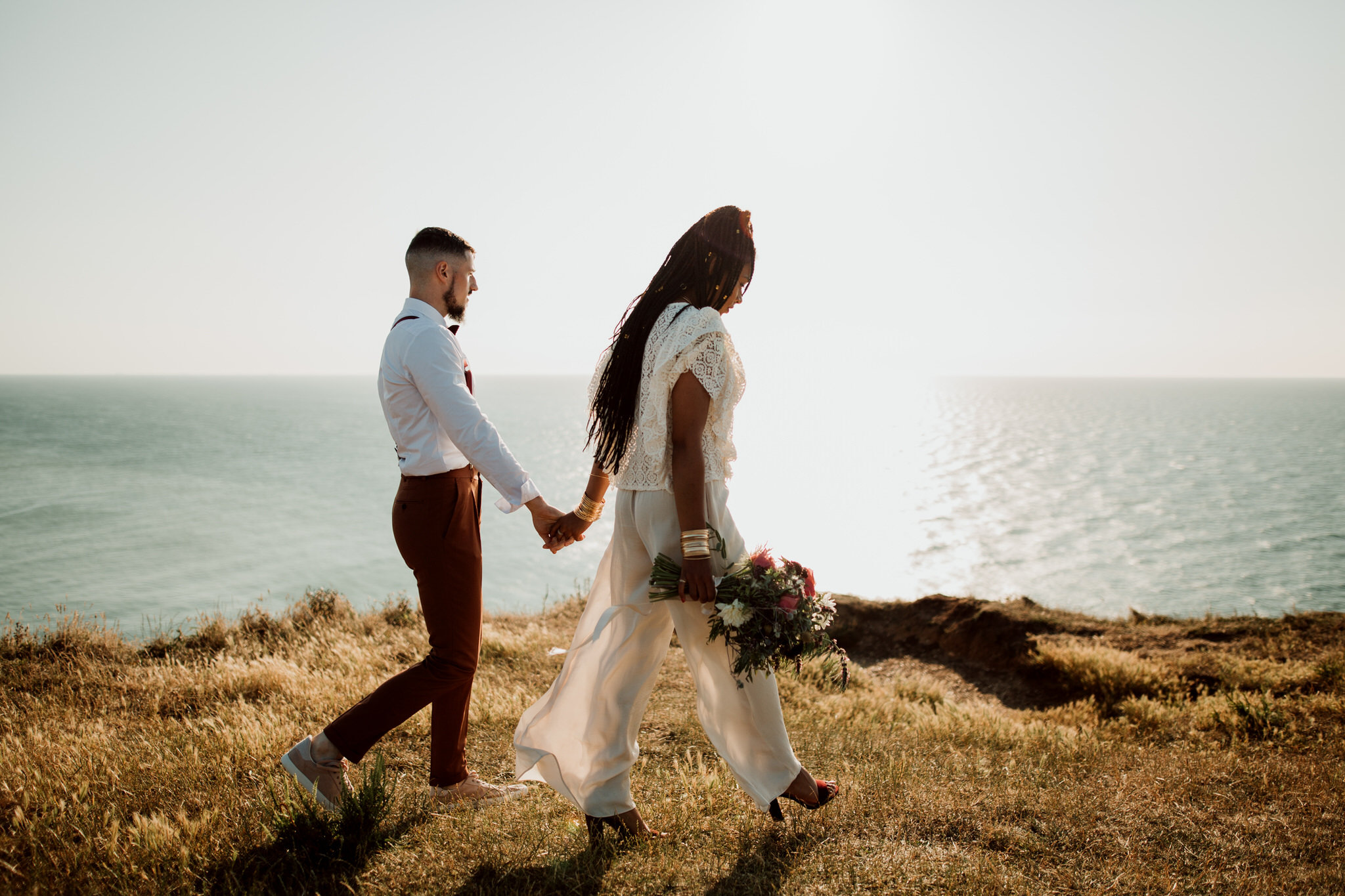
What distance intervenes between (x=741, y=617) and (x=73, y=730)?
14.5 ft

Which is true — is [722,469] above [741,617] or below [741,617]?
above

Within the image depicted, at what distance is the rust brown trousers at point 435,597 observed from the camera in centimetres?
331

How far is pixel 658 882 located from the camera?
277 centimetres

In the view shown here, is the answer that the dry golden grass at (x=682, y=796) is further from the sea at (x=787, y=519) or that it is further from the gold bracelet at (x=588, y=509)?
the sea at (x=787, y=519)

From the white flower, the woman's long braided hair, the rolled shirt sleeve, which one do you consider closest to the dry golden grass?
the white flower

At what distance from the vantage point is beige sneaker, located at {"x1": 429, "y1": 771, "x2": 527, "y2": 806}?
11.6ft

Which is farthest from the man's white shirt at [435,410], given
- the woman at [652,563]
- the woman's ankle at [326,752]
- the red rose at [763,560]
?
the woman's ankle at [326,752]

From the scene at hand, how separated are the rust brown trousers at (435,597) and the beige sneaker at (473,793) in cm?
44

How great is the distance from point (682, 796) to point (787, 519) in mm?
48606

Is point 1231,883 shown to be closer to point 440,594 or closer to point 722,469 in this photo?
point 722,469

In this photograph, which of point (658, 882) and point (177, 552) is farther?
point (177, 552)

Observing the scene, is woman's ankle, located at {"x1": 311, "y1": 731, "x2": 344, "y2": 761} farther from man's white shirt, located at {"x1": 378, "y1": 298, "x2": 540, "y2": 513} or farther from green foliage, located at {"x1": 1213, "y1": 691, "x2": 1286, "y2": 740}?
green foliage, located at {"x1": 1213, "y1": 691, "x2": 1286, "y2": 740}

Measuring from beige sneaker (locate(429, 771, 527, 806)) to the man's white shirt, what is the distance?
1.41 m

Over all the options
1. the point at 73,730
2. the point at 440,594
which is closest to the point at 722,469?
the point at 440,594
